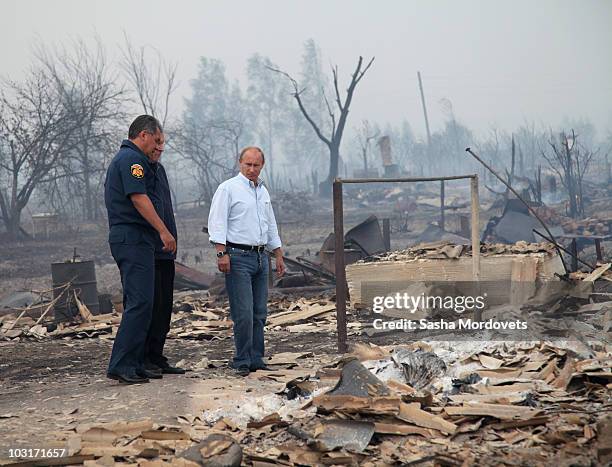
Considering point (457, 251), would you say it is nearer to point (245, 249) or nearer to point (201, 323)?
point (201, 323)

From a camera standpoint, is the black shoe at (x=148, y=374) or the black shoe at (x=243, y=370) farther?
the black shoe at (x=243, y=370)

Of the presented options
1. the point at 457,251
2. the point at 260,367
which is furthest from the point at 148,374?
the point at 457,251

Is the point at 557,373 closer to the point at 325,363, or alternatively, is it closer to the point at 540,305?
the point at 325,363

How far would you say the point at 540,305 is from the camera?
8.88 m

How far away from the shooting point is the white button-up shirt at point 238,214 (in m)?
6.33

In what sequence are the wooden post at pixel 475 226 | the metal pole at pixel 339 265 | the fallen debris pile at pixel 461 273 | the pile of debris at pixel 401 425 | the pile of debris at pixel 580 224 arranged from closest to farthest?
the pile of debris at pixel 401 425 < the metal pole at pixel 339 265 < the wooden post at pixel 475 226 < the fallen debris pile at pixel 461 273 < the pile of debris at pixel 580 224

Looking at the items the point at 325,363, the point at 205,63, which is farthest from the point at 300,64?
the point at 325,363

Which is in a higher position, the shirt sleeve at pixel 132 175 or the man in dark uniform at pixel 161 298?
the shirt sleeve at pixel 132 175

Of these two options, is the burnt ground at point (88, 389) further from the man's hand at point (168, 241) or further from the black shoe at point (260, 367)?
the man's hand at point (168, 241)

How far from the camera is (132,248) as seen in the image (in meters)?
5.92

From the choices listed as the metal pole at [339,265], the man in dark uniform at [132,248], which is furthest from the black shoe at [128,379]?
the metal pole at [339,265]

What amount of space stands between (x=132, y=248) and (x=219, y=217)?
790 millimetres

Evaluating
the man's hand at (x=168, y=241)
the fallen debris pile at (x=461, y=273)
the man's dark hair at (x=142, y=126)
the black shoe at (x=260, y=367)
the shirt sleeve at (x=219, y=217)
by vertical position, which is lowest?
the black shoe at (x=260, y=367)

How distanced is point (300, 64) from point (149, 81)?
45595mm
